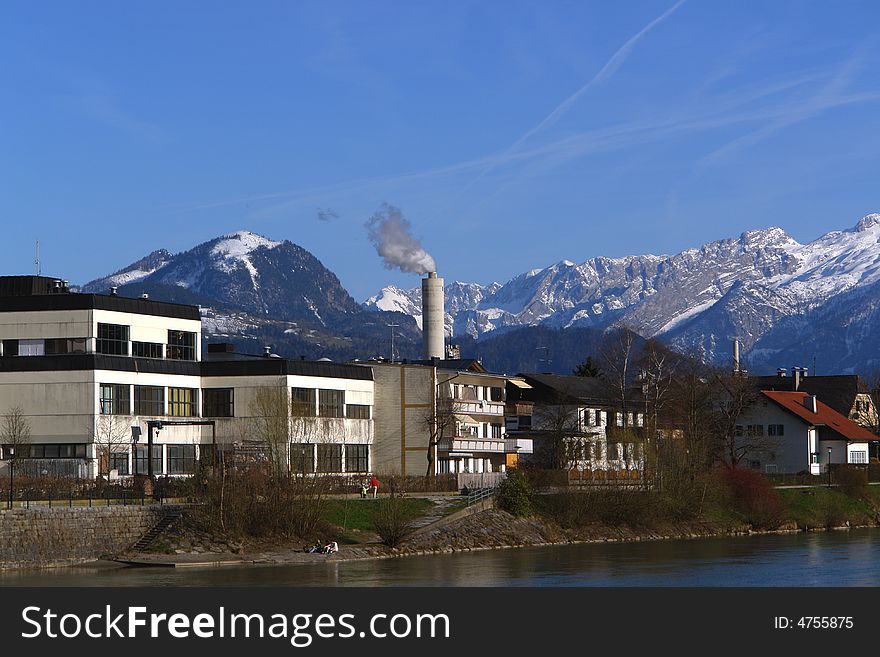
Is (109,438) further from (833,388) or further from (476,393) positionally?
(833,388)

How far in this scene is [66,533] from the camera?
245ft

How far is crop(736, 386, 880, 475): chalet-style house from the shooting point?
15062 centimetres

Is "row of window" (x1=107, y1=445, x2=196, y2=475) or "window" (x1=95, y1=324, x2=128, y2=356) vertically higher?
"window" (x1=95, y1=324, x2=128, y2=356)

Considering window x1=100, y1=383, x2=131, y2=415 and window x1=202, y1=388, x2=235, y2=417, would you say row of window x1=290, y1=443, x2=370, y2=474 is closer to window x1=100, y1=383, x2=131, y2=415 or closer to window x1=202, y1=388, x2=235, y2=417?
window x1=202, y1=388, x2=235, y2=417

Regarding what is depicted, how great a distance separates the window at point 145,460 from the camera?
103312mm

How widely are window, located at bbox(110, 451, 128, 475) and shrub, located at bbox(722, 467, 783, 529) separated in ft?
142

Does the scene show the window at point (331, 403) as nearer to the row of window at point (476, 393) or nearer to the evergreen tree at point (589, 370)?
the row of window at point (476, 393)

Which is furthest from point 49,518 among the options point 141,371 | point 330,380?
→ point 330,380

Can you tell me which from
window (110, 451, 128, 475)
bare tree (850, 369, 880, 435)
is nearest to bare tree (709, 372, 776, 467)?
bare tree (850, 369, 880, 435)

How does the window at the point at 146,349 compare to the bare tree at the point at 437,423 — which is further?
the bare tree at the point at 437,423

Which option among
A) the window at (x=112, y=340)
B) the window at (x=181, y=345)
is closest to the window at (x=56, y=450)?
the window at (x=112, y=340)

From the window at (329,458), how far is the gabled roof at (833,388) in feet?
238

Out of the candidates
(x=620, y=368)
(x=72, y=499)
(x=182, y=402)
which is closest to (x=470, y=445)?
(x=620, y=368)

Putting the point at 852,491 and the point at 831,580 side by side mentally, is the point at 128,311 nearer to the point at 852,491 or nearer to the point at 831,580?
the point at 831,580
